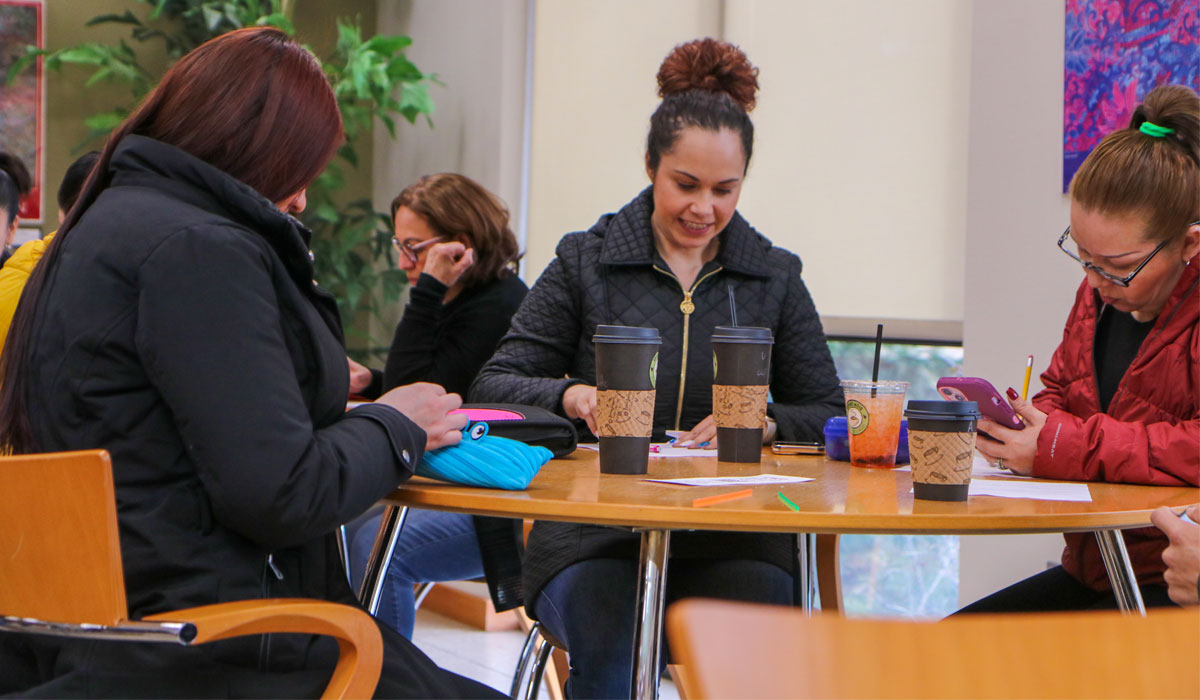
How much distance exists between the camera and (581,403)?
1928mm

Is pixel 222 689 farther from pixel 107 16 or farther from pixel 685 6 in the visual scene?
pixel 107 16

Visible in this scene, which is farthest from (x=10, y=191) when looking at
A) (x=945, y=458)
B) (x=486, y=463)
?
(x=945, y=458)

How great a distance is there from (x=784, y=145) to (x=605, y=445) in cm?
249

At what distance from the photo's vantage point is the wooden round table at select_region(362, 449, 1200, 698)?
1.25 meters

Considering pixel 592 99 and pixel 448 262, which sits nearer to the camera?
pixel 448 262

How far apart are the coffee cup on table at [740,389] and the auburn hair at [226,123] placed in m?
0.65

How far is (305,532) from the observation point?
1.27 meters

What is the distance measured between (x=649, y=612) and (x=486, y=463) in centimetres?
28

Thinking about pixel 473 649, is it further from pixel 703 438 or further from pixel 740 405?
pixel 740 405

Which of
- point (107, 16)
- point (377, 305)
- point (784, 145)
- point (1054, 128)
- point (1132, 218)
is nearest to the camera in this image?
point (1132, 218)

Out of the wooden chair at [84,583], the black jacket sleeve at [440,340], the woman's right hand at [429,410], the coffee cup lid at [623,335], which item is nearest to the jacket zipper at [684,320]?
the coffee cup lid at [623,335]

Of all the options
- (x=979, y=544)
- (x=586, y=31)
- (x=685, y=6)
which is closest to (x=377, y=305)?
(x=586, y=31)

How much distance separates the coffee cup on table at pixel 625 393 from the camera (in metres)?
1.56

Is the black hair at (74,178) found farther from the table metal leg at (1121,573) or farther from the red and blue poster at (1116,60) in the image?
the table metal leg at (1121,573)
